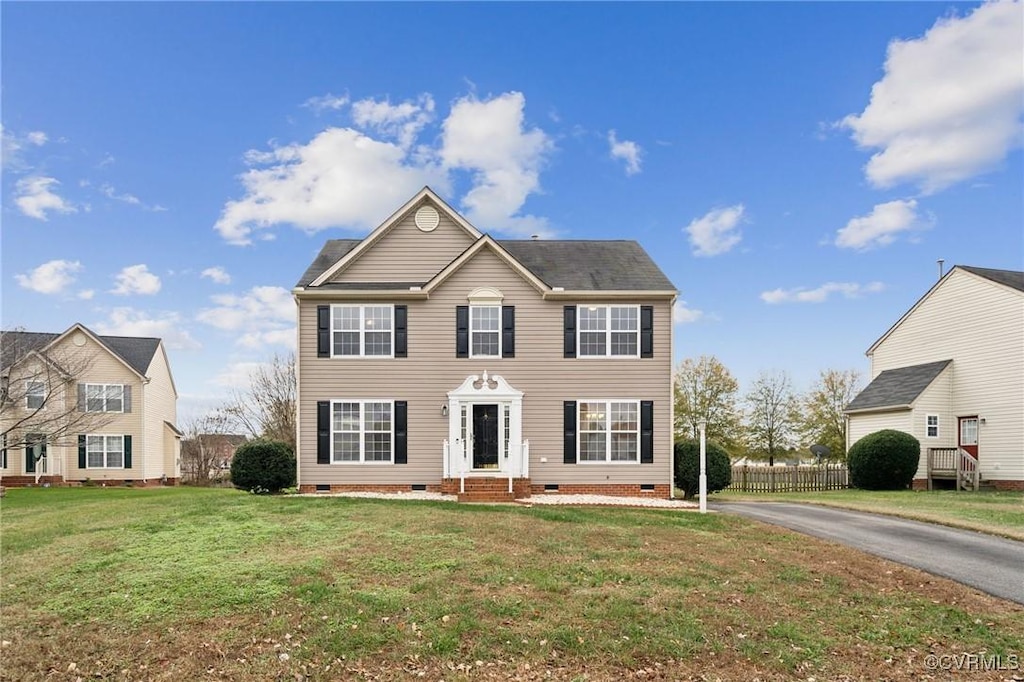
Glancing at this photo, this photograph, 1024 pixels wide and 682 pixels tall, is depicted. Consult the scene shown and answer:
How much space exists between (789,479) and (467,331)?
17079mm

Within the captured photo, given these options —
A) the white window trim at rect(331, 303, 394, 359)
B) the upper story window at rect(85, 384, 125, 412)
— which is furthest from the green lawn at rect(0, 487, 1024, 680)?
the upper story window at rect(85, 384, 125, 412)

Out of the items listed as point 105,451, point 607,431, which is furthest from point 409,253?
point 105,451

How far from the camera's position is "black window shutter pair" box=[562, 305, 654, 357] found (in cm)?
1870

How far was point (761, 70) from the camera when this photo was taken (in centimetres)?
1858

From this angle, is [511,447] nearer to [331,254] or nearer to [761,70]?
[331,254]

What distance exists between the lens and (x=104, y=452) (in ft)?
102

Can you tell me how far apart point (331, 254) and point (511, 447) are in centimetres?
875

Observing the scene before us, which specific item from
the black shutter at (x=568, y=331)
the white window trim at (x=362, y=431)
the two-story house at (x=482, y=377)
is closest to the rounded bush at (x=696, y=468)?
the two-story house at (x=482, y=377)

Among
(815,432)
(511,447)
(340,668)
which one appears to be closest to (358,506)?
(511,447)

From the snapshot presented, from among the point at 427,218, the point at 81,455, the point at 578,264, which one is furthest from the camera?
the point at 81,455

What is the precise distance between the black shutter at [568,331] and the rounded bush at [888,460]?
576 inches

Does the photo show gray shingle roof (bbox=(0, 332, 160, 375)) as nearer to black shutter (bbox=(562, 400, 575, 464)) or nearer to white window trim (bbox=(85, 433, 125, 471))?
white window trim (bbox=(85, 433, 125, 471))

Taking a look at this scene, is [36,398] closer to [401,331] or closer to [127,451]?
[127,451]

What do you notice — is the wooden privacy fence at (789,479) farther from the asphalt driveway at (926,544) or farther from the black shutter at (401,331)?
the black shutter at (401,331)
